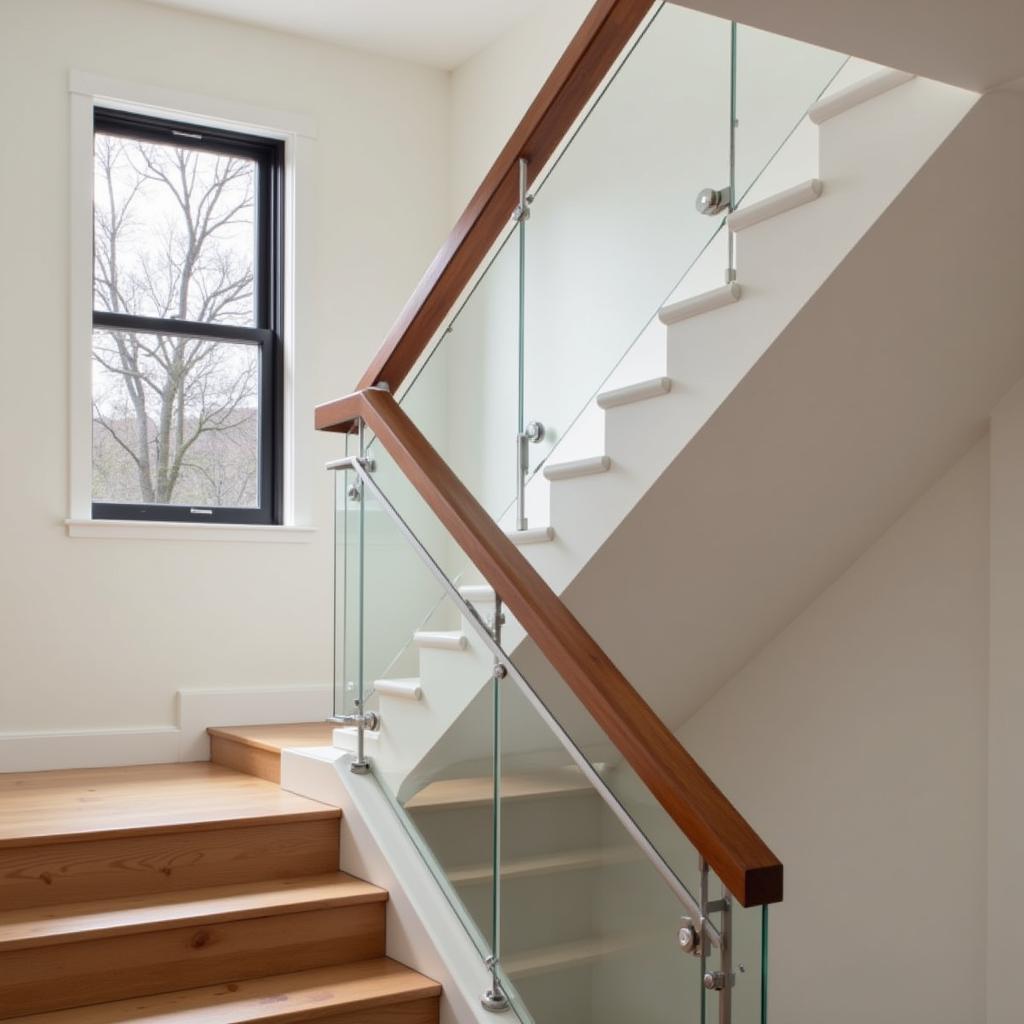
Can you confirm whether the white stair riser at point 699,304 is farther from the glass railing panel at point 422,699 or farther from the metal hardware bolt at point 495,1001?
the metal hardware bolt at point 495,1001

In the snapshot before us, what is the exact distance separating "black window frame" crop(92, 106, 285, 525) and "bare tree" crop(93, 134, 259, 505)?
4 centimetres

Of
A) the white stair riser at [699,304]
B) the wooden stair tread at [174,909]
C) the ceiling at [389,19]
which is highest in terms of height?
the ceiling at [389,19]

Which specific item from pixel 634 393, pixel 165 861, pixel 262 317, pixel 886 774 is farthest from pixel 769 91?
pixel 262 317

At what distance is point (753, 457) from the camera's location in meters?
2.44

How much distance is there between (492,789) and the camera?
2.45 meters

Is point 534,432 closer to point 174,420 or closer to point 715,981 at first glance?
point 715,981

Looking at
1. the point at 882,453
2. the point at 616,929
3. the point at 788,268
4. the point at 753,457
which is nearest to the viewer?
the point at 616,929

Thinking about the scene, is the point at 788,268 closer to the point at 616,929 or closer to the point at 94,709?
the point at 616,929

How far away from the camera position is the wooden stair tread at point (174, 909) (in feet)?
8.25

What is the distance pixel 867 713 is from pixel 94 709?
2759 millimetres

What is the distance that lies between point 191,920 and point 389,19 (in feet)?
11.9

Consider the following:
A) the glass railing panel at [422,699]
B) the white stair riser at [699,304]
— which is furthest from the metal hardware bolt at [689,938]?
the white stair riser at [699,304]

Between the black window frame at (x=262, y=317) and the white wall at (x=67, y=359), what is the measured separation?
0.42 feet

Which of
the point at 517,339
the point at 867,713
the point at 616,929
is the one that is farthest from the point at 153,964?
the point at 867,713
